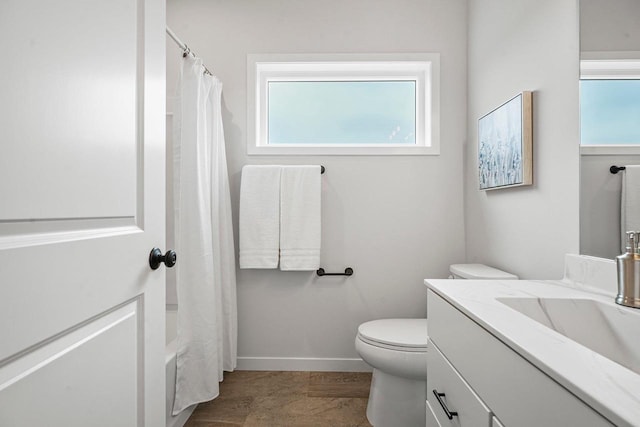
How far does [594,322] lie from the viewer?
34.1 inches

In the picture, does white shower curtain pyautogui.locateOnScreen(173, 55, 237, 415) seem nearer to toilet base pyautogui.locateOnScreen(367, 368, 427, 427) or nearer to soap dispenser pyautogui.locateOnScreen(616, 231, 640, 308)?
toilet base pyautogui.locateOnScreen(367, 368, 427, 427)

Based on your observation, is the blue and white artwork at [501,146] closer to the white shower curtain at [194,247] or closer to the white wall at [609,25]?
the white wall at [609,25]

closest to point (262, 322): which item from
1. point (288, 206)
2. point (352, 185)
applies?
point (288, 206)

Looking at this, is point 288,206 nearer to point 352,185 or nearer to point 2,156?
point 352,185

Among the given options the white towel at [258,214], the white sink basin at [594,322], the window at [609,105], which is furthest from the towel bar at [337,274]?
the window at [609,105]

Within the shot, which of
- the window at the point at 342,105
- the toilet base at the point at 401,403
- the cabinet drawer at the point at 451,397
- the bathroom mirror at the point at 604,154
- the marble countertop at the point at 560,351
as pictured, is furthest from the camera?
the window at the point at 342,105

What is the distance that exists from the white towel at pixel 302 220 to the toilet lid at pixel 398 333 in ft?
1.67

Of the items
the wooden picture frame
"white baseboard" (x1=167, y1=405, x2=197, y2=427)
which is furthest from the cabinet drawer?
"white baseboard" (x1=167, y1=405, x2=197, y2=427)

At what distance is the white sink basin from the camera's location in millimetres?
750

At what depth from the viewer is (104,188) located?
70 centimetres

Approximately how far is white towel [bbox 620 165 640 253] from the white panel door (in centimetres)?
134

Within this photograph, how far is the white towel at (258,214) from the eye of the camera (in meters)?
2.01

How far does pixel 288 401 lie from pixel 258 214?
1.03 metres

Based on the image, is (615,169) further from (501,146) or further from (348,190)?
(348,190)
